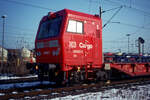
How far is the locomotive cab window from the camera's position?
904 cm

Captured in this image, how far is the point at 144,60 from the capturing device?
1446 cm

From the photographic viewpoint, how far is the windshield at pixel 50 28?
9242 millimetres

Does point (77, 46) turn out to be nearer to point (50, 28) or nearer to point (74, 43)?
point (74, 43)

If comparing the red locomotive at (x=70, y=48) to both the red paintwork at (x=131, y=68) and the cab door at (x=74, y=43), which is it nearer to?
the cab door at (x=74, y=43)

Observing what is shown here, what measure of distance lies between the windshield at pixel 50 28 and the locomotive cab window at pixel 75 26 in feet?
1.95

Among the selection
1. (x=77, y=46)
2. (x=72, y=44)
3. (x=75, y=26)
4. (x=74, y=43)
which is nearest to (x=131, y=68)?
(x=77, y=46)

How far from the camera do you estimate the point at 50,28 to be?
32.0ft

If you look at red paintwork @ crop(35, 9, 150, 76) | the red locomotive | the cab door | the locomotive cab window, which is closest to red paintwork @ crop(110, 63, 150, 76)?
red paintwork @ crop(35, 9, 150, 76)

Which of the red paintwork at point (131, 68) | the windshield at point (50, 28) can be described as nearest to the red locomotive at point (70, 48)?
the windshield at point (50, 28)

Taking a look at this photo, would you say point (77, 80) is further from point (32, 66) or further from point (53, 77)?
point (32, 66)

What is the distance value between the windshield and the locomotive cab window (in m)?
0.59

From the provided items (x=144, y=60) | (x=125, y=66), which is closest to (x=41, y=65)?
(x=125, y=66)

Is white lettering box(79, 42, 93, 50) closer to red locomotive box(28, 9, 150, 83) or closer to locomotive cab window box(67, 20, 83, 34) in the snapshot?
red locomotive box(28, 9, 150, 83)

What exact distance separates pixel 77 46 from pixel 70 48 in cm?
52
